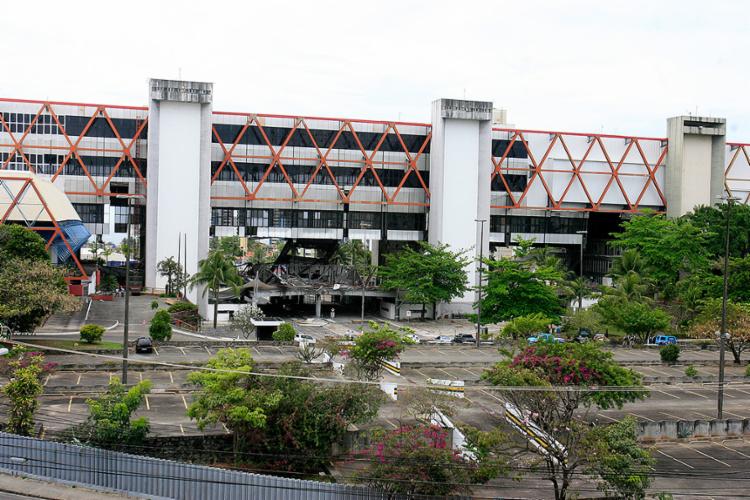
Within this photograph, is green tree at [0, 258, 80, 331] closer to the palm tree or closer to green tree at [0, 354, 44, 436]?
green tree at [0, 354, 44, 436]

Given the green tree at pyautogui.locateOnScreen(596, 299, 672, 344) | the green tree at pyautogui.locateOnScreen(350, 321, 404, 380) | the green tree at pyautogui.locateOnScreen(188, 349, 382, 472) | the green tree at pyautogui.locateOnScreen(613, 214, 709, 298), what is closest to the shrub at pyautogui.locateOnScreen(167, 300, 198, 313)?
the green tree at pyautogui.locateOnScreen(350, 321, 404, 380)

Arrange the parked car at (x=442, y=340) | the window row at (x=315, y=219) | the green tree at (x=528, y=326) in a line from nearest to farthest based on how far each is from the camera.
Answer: the green tree at (x=528, y=326), the parked car at (x=442, y=340), the window row at (x=315, y=219)

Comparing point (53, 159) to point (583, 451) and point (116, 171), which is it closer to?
point (116, 171)

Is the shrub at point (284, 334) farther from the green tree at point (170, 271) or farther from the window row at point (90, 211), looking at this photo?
the window row at point (90, 211)

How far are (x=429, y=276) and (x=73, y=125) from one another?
1673 inches

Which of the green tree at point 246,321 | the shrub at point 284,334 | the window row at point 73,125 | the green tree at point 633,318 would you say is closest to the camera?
the shrub at point 284,334

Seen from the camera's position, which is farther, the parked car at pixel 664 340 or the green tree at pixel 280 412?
the parked car at pixel 664 340

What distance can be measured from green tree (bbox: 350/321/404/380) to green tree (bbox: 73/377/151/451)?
1473cm

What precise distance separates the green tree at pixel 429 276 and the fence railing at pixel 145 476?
59441 millimetres

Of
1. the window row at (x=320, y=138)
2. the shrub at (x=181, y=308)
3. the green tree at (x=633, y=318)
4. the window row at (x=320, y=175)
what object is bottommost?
the shrub at (x=181, y=308)

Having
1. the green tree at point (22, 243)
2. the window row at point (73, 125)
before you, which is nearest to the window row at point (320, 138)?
the window row at point (73, 125)

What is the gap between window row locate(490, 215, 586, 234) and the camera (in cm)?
10381

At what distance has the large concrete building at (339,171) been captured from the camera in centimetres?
9000

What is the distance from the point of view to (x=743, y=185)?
108m
